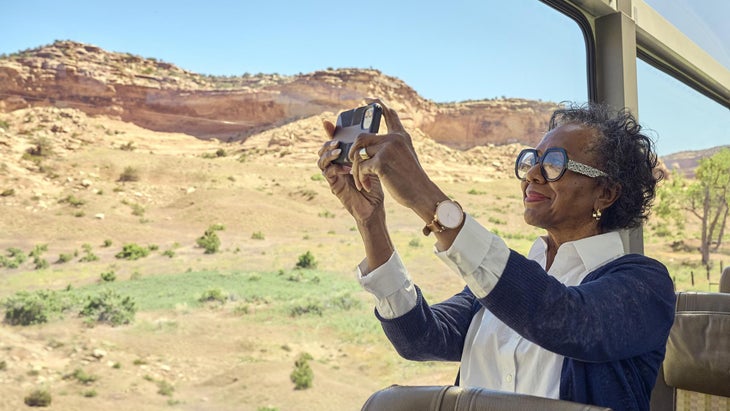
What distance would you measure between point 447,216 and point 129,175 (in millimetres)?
8251

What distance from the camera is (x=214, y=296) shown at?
6.92 metres

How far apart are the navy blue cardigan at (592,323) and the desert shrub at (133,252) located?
5.99m

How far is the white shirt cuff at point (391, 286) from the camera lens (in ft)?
3.45

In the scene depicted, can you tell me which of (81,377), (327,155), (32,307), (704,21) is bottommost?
(81,377)

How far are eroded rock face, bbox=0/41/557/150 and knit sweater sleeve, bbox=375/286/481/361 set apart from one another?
6.92 m

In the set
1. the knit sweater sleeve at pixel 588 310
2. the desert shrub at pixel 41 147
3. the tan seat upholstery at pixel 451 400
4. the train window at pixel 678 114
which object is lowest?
the tan seat upholstery at pixel 451 400

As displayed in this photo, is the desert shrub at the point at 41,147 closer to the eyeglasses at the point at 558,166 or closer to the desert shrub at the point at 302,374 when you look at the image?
the desert shrub at the point at 302,374

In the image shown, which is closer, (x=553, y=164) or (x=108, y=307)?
(x=553, y=164)

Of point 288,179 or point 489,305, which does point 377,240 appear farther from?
point 288,179

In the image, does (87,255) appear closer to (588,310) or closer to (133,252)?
(133,252)

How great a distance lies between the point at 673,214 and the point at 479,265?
8.77 meters

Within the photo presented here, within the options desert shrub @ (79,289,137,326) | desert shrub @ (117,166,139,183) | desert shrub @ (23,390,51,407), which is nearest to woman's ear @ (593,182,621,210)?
desert shrub @ (23,390,51,407)

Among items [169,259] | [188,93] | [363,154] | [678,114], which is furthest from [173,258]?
[188,93]

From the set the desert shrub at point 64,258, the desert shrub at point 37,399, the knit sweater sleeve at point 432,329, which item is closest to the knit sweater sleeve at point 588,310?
the knit sweater sleeve at point 432,329
